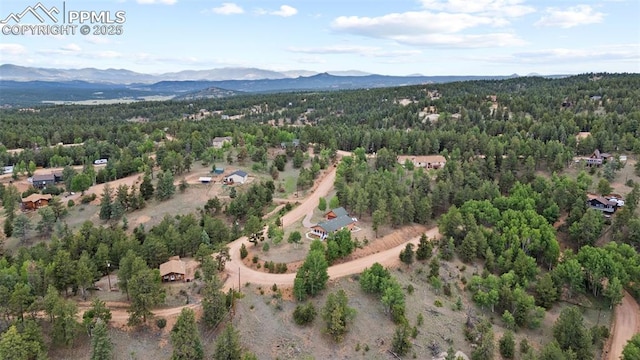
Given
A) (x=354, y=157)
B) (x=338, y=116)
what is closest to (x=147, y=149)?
(x=354, y=157)

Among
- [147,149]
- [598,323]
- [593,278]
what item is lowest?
[598,323]

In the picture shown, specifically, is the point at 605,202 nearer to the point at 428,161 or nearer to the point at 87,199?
the point at 428,161

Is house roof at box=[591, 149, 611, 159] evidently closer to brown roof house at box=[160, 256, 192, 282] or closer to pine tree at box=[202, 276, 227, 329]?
pine tree at box=[202, 276, 227, 329]

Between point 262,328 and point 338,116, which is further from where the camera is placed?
point 338,116

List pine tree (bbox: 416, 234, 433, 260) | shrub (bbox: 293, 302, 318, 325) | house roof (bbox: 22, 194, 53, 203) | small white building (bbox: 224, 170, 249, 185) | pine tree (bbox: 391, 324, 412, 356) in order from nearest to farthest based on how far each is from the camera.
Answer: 1. pine tree (bbox: 391, 324, 412, 356)
2. shrub (bbox: 293, 302, 318, 325)
3. pine tree (bbox: 416, 234, 433, 260)
4. house roof (bbox: 22, 194, 53, 203)
5. small white building (bbox: 224, 170, 249, 185)

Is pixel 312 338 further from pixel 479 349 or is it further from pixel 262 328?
pixel 479 349

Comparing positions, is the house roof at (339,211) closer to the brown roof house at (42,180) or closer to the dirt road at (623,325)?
the dirt road at (623,325)

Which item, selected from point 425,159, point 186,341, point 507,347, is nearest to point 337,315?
point 186,341

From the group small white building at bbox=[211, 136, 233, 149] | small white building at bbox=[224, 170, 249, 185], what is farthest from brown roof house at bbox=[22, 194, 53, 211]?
small white building at bbox=[211, 136, 233, 149]

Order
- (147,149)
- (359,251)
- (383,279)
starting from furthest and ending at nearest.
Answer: (147,149)
(359,251)
(383,279)
